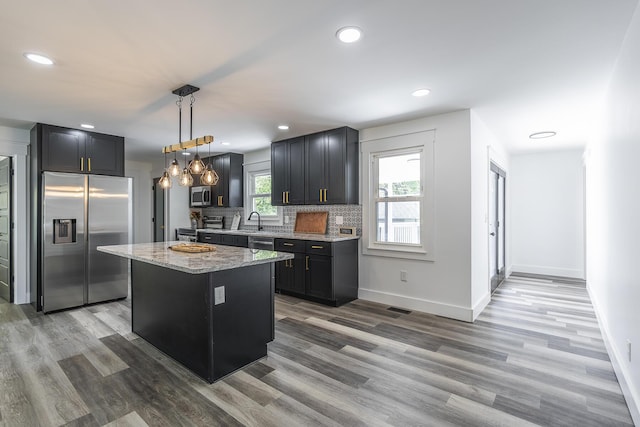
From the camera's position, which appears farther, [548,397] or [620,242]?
[620,242]

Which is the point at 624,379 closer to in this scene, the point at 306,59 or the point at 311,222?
the point at 306,59

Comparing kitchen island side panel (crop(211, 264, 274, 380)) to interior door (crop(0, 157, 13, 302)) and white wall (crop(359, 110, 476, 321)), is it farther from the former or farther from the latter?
interior door (crop(0, 157, 13, 302))

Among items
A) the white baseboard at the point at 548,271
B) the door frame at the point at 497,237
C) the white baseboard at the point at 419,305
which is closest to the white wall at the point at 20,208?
the white baseboard at the point at 419,305

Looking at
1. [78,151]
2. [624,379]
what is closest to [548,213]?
[624,379]

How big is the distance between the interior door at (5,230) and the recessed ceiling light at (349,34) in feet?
16.3

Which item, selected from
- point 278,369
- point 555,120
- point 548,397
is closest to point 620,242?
point 548,397

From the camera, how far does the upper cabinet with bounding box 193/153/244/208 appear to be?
617 centimetres

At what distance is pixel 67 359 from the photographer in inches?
107

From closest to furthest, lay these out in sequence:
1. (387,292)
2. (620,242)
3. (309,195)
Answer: (620,242)
(387,292)
(309,195)

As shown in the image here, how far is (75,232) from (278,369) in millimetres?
3468

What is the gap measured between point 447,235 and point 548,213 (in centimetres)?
364

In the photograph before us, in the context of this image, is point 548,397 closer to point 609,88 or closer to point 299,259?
point 609,88

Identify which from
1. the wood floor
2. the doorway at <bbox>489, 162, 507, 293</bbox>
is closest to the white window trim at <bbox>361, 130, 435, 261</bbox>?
the wood floor

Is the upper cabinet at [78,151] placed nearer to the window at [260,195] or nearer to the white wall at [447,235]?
the window at [260,195]
